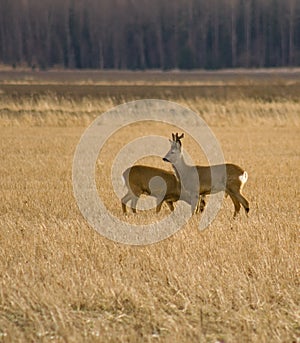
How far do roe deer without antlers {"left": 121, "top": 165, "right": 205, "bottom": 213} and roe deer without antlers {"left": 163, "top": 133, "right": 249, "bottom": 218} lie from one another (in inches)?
5.8

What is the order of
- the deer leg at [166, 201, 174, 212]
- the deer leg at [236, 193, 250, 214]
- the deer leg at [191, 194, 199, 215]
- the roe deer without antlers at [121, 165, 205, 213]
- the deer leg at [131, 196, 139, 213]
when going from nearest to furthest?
the deer leg at [191, 194, 199, 215] < the deer leg at [236, 193, 250, 214] < the roe deer without antlers at [121, 165, 205, 213] < the deer leg at [166, 201, 174, 212] < the deer leg at [131, 196, 139, 213]

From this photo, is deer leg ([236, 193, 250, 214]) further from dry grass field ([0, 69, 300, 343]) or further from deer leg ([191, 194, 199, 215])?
deer leg ([191, 194, 199, 215])

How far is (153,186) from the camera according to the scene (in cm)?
1193

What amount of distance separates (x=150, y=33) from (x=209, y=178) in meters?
61.9

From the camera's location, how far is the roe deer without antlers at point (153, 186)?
1171 centimetres

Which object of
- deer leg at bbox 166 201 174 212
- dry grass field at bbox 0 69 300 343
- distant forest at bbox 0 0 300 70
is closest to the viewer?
dry grass field at bbox 0 69 300 343

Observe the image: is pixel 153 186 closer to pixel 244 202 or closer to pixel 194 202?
pixel 194 202

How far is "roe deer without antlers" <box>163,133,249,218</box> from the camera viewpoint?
1165 cm

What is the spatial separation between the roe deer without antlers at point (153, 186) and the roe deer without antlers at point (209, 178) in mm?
148

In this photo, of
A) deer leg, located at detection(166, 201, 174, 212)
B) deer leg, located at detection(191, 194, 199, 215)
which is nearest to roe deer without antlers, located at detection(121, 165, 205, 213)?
deer leg, located at detection(166, 201, 174, 212)

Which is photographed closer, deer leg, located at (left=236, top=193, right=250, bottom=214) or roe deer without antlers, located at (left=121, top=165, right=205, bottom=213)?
deer leg, located at (left=236, top=193, right=250, bottom=214)

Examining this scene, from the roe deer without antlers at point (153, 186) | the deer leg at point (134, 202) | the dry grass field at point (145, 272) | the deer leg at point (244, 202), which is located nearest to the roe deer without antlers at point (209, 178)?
the deer leg at point (244, 202)

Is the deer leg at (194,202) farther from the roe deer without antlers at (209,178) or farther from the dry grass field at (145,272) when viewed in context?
the dry grass field at (145,272)

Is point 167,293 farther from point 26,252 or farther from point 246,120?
point 246,120
